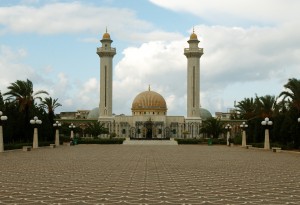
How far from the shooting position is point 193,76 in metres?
75.3

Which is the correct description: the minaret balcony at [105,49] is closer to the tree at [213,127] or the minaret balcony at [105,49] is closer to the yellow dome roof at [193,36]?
the yellow dome roof at [193,36]

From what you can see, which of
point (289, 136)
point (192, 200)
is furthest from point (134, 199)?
point (289, 136)

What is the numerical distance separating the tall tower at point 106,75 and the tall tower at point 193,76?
1196 centimetres

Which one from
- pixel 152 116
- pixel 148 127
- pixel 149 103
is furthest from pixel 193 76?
pixel 149 103

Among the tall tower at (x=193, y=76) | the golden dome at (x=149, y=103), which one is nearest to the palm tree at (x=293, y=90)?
the tall tower at (x=193, y=76)

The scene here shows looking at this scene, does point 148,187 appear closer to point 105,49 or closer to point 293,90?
point 293,90

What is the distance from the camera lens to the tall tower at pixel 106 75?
7662 centimetres

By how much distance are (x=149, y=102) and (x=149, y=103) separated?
21cm

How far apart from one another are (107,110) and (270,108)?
35442 millimetres

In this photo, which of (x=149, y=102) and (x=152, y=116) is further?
(x=149, y=102)

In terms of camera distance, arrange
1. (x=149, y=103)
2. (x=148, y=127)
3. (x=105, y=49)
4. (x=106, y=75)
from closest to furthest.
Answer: (x=106, y=75)
(x=105, y=49)
(x=148, y=127)
(x=149, y=103)

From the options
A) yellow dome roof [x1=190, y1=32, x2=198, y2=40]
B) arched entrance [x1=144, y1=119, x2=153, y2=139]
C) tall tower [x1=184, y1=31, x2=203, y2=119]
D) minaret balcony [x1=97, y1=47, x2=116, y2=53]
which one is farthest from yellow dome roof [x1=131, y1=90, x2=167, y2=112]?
yellow dome roof [x1=190, y1=32, x2=198, y2=40]

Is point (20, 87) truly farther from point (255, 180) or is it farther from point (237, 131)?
point (237, 131)

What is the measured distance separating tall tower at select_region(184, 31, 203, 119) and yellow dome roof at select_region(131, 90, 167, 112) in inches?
382
